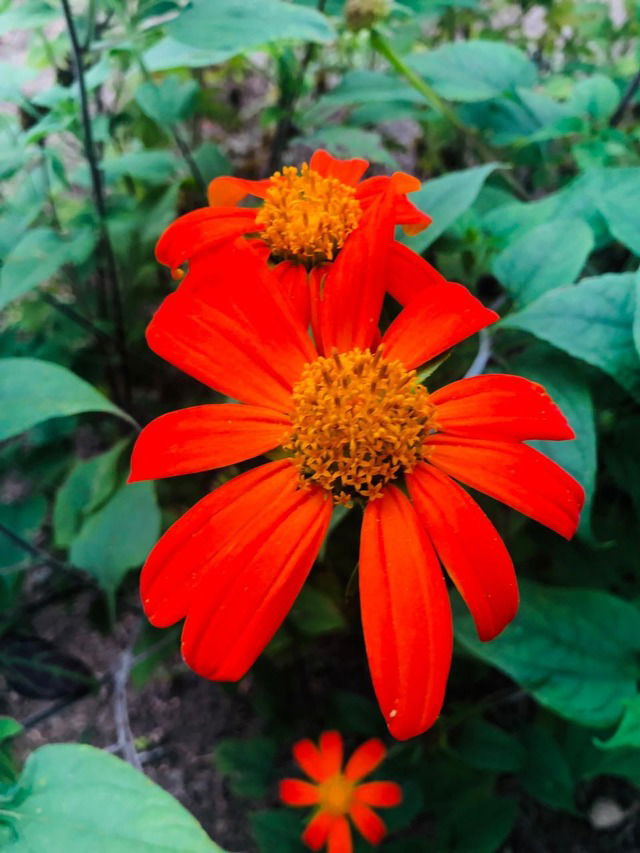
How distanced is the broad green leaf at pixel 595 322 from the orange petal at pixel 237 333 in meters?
0.23

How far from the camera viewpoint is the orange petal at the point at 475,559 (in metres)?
0.43

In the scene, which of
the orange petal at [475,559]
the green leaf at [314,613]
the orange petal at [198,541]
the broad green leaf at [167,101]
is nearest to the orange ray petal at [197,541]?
the orange petal at [198,541]

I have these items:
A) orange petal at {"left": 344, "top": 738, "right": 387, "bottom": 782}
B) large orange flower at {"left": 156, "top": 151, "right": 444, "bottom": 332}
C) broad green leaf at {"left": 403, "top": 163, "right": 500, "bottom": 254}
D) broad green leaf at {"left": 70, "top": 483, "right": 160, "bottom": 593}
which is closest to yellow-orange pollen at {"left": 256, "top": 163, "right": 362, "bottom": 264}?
large orange flower at {"left": 156, "top": 151, "right": 444, "bottom": 332}

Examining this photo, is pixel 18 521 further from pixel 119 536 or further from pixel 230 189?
pixel 230 189

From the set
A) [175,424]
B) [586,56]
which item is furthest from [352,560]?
[586,56]

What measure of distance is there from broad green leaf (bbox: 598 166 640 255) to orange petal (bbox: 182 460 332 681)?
377 millimetres

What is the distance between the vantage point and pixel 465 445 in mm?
469

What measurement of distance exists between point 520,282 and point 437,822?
644mm

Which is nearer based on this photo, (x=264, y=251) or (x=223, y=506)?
(x=223, y=506)

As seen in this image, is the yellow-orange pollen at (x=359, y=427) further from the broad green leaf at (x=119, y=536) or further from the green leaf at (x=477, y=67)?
the green leaf at (x=477, y=67)

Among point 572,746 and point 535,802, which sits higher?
point 572,746

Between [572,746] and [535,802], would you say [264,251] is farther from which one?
[535,802]

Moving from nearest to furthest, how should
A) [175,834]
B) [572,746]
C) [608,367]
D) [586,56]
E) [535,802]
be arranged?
[175,834] < [608,367] < [572,746] < [535,802] < [586,56]

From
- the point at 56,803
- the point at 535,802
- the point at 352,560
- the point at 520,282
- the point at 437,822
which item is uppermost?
the point at 520,282
